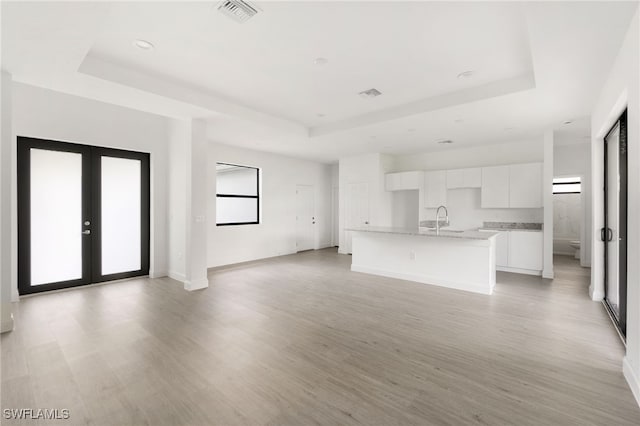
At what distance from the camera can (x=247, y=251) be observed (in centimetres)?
711

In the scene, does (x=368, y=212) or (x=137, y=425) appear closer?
(x=137, y=425)

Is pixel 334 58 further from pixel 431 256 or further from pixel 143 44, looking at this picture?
pixel 431 256

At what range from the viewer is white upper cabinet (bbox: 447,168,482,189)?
21.0ft

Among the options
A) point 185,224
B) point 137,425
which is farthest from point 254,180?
point 137,425

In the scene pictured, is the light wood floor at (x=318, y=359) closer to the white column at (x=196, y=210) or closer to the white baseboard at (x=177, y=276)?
the white column at (x=196, y=210)

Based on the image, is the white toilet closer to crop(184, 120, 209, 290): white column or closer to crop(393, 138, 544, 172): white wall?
crop(393, 138, 544, 172): white wall

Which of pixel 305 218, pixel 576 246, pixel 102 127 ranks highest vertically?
pixel 102 127

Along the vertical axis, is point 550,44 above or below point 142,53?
below

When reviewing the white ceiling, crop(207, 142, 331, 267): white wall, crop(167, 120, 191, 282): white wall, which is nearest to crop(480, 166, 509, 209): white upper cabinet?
the white ceiling

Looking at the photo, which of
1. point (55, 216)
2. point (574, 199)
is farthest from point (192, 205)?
point (574, 199)

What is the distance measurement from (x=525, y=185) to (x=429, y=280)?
2916mm

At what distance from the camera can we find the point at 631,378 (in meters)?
2.12

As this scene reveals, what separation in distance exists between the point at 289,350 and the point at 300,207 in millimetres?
6059

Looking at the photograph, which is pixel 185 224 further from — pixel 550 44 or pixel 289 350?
pixel 550 44
